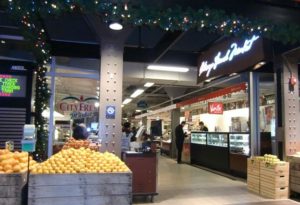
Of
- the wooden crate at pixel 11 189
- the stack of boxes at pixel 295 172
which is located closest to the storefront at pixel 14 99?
the wooden crate at pixel 11 189

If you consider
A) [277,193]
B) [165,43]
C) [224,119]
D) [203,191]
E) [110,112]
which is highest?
[165,43]

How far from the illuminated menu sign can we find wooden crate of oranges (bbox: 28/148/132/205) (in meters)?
4.36

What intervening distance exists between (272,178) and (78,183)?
14.0ft

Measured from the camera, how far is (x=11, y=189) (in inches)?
125

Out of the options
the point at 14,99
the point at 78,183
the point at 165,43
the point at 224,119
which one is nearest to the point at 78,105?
the point at 14,99

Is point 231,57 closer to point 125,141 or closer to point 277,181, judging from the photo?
point 277,181

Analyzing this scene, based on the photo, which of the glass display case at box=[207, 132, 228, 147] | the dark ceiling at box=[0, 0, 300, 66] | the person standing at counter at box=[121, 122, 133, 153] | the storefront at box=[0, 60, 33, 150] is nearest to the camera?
the dark ceiling at box=[0, 0, 300, 66]

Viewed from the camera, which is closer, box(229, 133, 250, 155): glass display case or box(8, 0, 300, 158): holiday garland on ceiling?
box(8, 0, 300, 158): holiday garland on ceiling

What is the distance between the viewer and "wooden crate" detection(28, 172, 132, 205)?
3244mm

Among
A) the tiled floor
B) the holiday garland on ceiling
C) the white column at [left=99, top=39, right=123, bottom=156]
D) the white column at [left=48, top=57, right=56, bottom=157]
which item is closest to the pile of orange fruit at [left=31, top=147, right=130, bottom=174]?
the holiday garland on ceiling

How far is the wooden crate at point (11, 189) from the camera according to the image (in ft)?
10.3

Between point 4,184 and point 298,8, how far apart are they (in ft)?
14.0

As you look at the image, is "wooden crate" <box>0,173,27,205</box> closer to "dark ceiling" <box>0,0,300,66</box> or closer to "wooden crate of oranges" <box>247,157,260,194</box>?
"dark ceiling" <box>0,0,300,66</box>

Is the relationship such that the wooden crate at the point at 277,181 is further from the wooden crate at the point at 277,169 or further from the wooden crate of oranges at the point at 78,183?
the wooden crate of oranges at the point at 78,183
